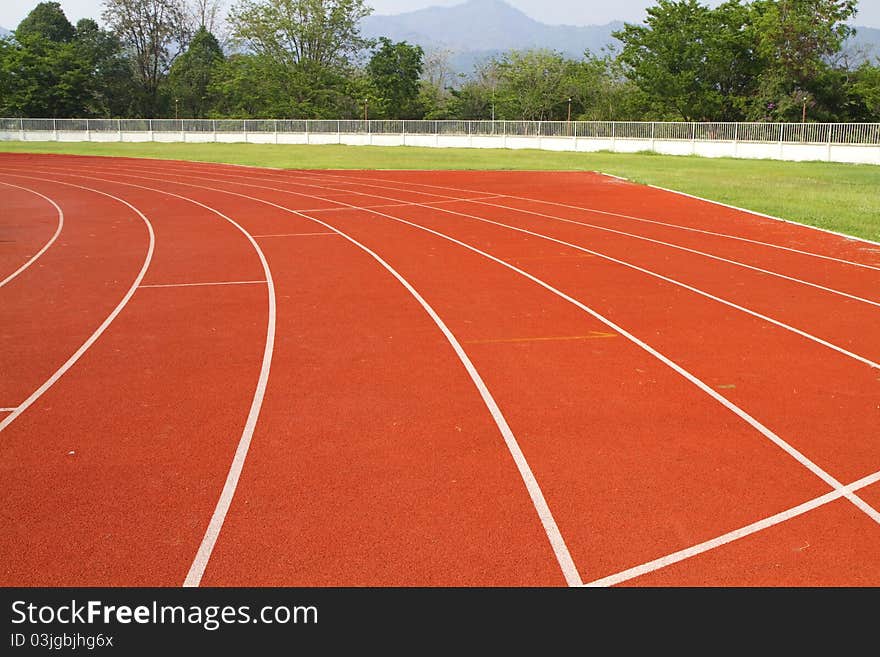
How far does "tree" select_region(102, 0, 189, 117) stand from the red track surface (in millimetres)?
66552

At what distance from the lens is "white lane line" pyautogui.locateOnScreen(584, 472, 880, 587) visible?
3830 mm

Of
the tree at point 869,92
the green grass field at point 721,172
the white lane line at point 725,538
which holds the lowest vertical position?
the white lane line at point 725,538

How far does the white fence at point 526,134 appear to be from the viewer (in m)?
35.5

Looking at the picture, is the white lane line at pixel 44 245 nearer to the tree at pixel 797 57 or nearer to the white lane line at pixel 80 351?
the white lane line at pixel 80 351

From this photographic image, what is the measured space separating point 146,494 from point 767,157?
37.9 m

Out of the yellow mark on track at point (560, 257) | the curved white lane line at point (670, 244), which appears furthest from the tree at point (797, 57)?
the yellow mark on track at point (560, 257)

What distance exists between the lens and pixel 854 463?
5098mm

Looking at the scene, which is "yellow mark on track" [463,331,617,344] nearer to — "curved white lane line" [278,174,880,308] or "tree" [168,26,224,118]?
"curved white lane line" [278,174,880,308]

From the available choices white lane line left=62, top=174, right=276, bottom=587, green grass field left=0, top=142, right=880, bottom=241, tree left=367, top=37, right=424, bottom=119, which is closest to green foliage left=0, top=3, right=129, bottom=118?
tree left=367, top=37, right=424, bottom=119

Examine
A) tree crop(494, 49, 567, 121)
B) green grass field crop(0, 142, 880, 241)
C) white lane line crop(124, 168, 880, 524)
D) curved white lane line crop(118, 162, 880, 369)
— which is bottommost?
white lane line crop(124, 168, 880, 524)

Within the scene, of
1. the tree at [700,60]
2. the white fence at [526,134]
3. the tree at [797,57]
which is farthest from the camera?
the tree at [700,60]

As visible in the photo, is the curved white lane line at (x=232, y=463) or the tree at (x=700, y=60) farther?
the tree at (x=700, y=60)

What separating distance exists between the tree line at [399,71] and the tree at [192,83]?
0.13 meters

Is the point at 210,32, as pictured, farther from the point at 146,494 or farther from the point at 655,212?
the point at 146,494
